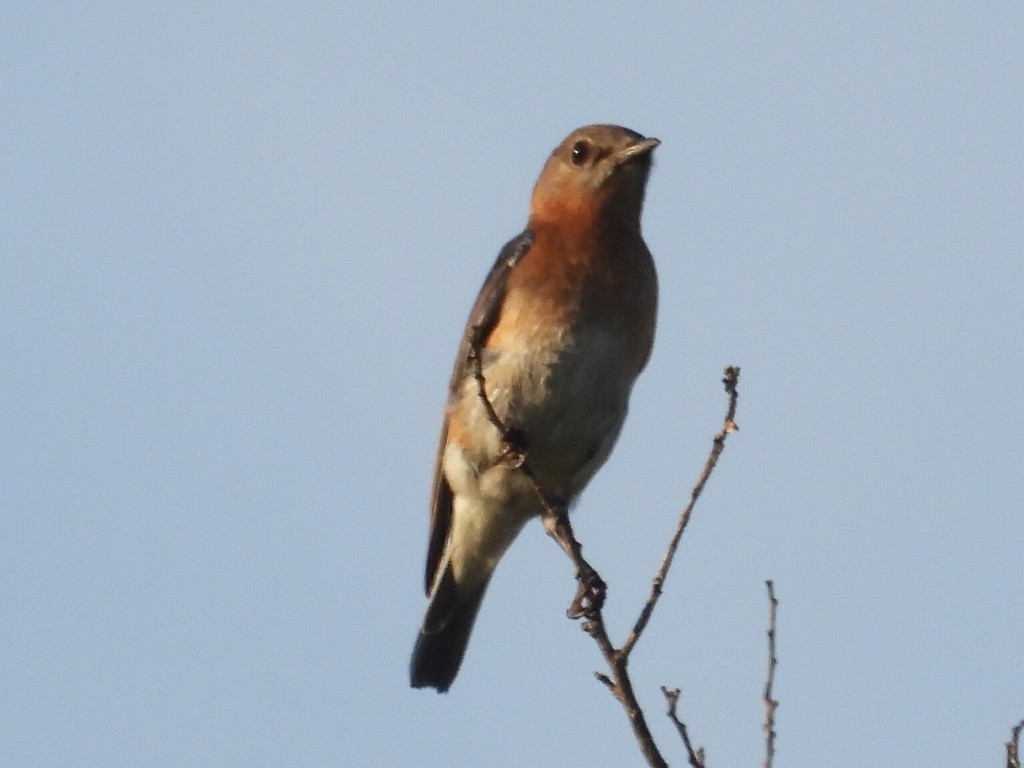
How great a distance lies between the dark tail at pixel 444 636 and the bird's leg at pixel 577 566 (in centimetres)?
180

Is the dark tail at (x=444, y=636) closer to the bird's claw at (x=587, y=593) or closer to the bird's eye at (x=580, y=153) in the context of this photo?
the bird's claw at (x=587, y=593)

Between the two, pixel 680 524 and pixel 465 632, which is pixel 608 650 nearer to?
pixel 680 524

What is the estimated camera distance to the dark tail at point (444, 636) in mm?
10805

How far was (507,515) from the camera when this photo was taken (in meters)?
10.0

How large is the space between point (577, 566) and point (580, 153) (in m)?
3.66

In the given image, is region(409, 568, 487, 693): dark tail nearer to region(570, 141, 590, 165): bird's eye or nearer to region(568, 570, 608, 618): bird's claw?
region(568, 570, 608, 618): bird's claw

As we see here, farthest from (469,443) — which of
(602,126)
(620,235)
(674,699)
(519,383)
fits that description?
(674,699)

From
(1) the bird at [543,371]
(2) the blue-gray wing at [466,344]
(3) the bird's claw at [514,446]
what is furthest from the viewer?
(2) the blue-gray wing at [466,344]

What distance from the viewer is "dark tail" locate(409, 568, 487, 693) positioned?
1080 centimetres

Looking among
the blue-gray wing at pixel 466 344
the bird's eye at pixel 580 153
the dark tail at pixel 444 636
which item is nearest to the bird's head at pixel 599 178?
the bird's eye at pixel 580 153

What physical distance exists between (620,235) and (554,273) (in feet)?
2.42

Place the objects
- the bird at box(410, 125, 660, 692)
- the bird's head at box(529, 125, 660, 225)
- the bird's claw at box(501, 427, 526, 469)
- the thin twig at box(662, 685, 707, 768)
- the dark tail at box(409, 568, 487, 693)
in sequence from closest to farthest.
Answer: the thin twig at box(662, 685, 707, 768) < the bird's claw at box(501, 427, 526, 469) < the bird at box(410, 125, 660, 692) < the bird's head at box(529, 125, 660, 225) < the dark tail at box(409, 568, 487, 693)

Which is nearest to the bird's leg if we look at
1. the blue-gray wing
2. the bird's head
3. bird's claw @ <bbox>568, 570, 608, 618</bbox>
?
→ bird's claw @ <bbox>568, 570, 608, 618</bbox>

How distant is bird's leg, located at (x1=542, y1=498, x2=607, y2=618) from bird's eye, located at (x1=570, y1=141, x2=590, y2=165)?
272 cm
